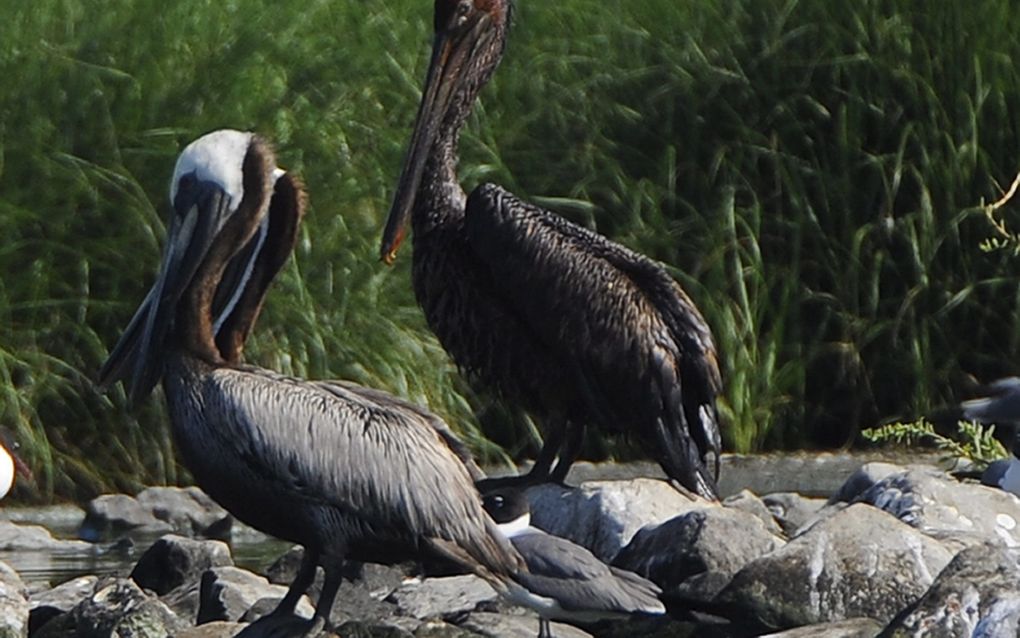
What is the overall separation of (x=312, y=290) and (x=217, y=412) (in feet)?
12.0

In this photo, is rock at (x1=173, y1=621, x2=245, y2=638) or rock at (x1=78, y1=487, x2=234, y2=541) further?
rock at (x1=78, y1=487, x2=234, y2=541)

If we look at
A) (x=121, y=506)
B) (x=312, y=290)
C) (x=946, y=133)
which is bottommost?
(x=121, y=506)

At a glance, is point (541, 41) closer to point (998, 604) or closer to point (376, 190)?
point (376, 190)

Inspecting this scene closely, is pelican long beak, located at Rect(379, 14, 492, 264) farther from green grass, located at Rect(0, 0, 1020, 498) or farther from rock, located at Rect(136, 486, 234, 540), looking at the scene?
green grass, located at Rect(0, 0, 1020, 498)

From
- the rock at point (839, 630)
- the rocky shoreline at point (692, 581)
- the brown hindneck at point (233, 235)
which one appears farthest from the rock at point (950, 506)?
the brown hindneck at point (233, 235)

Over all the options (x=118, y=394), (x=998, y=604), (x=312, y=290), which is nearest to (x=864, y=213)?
(x=312, y=290)

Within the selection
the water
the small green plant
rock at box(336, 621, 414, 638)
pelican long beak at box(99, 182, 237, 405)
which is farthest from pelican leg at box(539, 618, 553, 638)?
the small green plant

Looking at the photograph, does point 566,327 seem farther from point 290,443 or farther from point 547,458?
point 290,443

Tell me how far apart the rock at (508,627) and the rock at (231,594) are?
44cm

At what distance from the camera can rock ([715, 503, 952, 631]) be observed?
567 centimetres

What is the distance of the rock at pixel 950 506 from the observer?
6480 mm

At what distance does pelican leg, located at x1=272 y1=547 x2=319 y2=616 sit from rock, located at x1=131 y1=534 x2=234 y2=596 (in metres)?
1.19

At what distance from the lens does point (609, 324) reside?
6.89m

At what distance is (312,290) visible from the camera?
8984 millimetres
